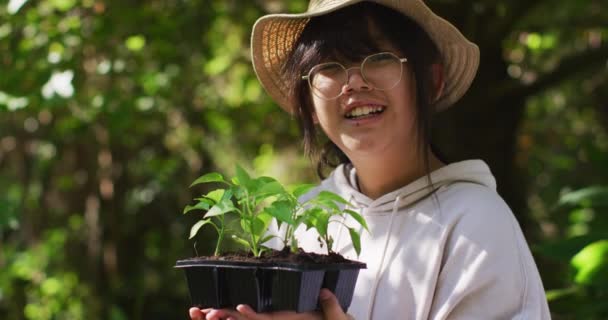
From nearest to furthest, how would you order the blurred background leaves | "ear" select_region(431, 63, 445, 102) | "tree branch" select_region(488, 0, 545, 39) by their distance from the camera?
"ear" select_region(431, 63, 445, 102) < "tree branch" select_region(488, 0, 545, 39) < the blurred background leaves

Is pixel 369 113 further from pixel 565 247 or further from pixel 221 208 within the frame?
pixel 565 247

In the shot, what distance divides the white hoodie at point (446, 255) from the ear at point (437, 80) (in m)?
0.22

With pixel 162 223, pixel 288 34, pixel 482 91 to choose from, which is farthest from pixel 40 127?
pixel 288 34

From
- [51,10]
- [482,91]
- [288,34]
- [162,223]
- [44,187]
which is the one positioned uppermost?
[51,10]

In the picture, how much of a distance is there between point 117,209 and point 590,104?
416 cm

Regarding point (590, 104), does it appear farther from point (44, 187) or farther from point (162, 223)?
point (44, 187)

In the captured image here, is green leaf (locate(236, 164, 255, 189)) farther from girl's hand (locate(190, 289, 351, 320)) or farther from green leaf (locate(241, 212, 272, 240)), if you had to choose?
girl's hand (locate(190, 289, 351, 320))

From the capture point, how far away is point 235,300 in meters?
1.61

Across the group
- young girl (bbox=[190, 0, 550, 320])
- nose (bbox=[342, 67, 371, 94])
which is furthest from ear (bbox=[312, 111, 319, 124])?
nose (bbox=[342, 67, 371, 94])

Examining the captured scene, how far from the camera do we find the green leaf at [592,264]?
2873 mm

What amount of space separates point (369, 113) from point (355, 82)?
0.08 metres

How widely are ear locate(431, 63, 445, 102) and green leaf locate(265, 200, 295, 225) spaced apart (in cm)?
59

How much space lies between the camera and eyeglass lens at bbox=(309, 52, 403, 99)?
176cm

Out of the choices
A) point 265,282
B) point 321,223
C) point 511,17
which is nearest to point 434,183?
point 321,223
